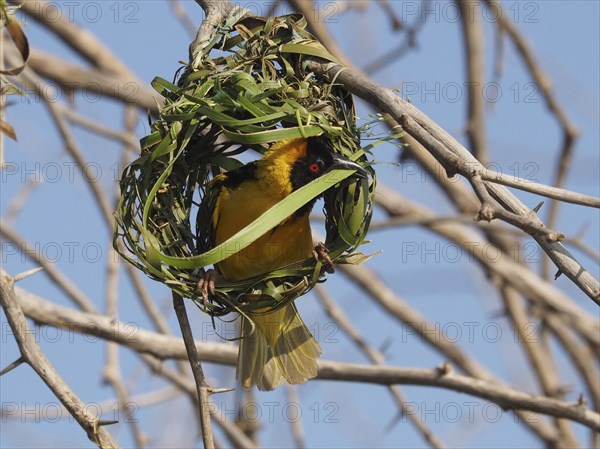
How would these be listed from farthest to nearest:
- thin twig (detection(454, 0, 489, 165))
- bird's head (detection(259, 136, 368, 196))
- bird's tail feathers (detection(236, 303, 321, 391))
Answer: thin twig (detection(454, 0, 489, 165)), bird's tail feathers (detection(236, 303, 321, 391)), bird's head (detection(259, 136, 368, 196))

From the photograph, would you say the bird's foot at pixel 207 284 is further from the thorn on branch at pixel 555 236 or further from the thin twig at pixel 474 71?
the thin twig at pixel 474 71

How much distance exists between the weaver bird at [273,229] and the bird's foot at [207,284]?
404 mm

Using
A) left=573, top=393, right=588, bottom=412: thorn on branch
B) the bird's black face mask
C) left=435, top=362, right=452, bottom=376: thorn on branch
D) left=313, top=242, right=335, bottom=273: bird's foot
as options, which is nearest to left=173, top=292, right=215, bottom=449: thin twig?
left=313, top=242, right=335, bottom=273: bird's foot

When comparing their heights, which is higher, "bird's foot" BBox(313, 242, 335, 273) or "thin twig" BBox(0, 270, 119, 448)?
"bird's foot" BBox(313, 242, 335, 273)

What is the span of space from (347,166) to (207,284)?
64 centimetres

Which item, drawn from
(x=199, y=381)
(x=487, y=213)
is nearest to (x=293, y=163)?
(x=199, y=381)

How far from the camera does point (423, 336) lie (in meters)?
6.09

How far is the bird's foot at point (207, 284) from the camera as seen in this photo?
3.51 meters

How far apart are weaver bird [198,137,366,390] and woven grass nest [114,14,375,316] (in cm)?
28

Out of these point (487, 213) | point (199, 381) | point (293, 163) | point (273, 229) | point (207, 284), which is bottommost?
point (199, 381)

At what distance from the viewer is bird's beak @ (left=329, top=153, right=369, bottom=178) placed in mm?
3467

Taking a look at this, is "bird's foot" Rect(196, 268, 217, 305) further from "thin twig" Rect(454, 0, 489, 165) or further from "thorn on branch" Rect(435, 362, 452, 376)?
"thin twig" Rect(454, 0, 489, 165)

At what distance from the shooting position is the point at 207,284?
3.54 metres

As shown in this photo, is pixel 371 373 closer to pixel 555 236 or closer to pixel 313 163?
pixel 313 163
